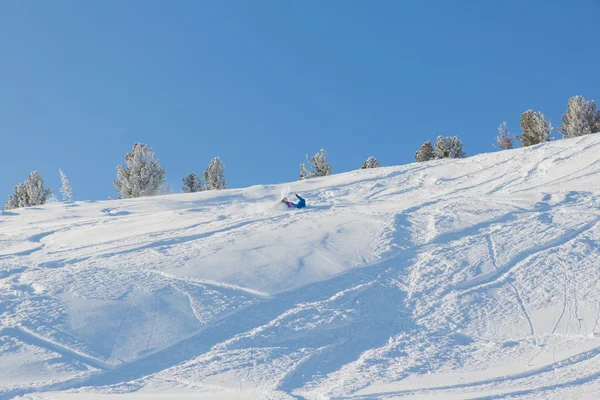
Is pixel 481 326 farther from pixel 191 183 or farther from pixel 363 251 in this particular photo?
pixel 191 183

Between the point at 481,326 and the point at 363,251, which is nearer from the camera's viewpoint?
the point at 481,326

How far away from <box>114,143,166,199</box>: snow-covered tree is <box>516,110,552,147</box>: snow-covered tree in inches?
936

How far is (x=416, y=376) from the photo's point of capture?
4.25m

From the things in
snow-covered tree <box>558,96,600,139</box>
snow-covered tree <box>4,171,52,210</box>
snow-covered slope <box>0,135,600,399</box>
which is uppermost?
snow-covered tree <box>4,171,52,210</box>

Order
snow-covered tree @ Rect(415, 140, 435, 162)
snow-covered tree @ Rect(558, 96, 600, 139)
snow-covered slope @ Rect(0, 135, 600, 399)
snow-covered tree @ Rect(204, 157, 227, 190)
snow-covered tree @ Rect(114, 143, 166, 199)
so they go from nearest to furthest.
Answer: snow-covered slope @ Rect(0, 135, 600, 399), snow-covered tree @ Rect(114, 143, 166, 199), snow-covered tree @ Rect(558, 96, 600, 139), snow-covered tree @ Rect(204, 157, 227, 190), snow-covered tree @ Rect(415, 140, 435, 162)

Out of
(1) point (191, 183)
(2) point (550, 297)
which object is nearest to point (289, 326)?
(2) point (550, 297)

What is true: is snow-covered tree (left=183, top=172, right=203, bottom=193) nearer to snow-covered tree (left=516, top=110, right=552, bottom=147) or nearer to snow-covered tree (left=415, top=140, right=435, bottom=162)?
snow-covered tree (left=415, top=140, right=435, bottom=162)

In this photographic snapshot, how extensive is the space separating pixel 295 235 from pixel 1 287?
4281mm

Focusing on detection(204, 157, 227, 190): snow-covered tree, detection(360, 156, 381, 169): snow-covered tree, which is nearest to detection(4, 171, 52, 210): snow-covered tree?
detection(204, 157, 227, 190): snow-covered tree

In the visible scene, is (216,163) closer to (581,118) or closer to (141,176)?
(141,176)

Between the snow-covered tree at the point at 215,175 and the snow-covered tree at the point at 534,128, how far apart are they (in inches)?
813

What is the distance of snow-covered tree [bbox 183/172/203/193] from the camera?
33.7 m

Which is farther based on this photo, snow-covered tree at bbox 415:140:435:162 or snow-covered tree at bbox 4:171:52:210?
snow-covered tree at bbox 415:140:435:162

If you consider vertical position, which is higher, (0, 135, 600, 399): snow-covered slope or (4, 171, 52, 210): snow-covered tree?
(4, 171, 52, 210): snow-covered tree
